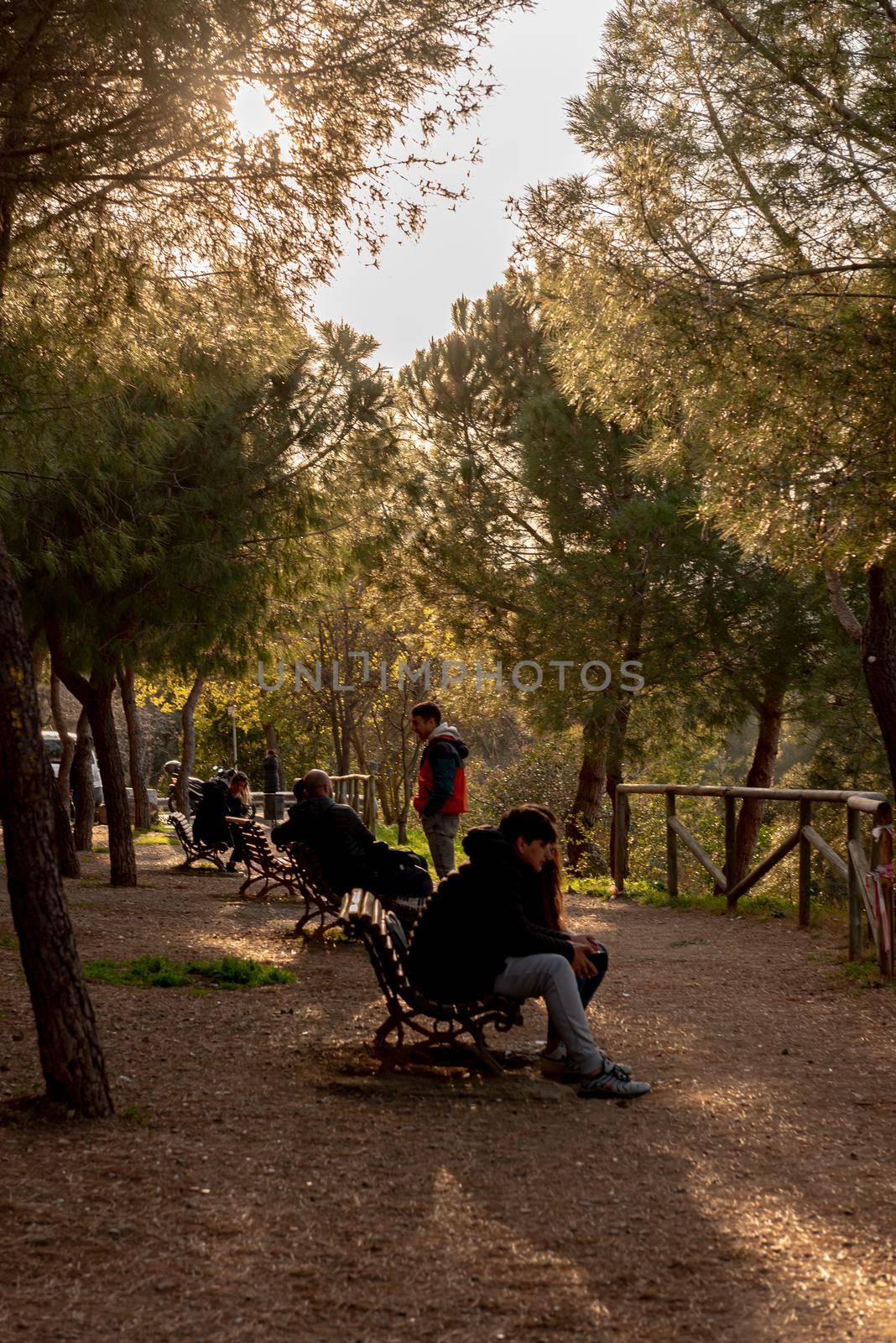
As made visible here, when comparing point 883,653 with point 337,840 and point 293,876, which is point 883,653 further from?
point 293,876

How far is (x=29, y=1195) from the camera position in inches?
163

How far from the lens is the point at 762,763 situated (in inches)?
779

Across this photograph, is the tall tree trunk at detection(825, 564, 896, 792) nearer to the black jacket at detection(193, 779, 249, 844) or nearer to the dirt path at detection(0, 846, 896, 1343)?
the dirt path at detection(0, 846, 896, 1343)

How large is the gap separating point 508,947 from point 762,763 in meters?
14.7

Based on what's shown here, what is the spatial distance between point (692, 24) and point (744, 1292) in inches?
324

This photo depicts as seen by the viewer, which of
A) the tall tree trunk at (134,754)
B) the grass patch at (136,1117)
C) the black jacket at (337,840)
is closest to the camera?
the grass patch at (136,1117)

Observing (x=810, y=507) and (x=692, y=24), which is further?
(x=692, y=24)

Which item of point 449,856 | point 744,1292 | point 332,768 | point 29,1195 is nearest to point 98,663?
point 449,856

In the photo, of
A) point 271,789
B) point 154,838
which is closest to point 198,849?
point 154,838

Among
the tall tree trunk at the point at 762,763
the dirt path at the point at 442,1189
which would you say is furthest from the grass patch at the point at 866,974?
the tall tree trunk at the point at 762,763

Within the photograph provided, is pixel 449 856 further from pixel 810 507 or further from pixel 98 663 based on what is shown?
pixel 98 663

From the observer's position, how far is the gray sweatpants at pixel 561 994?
18.7 ft

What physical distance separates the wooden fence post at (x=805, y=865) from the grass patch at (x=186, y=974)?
409cm

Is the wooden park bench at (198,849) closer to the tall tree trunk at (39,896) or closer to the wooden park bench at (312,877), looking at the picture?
the wooden park bench at (312,877)
